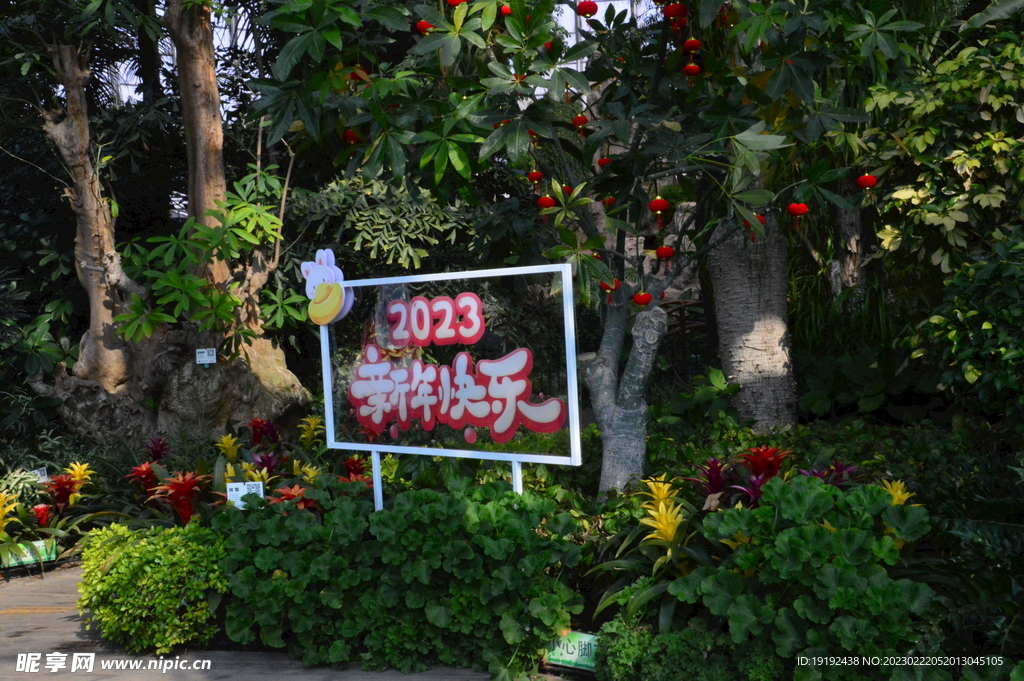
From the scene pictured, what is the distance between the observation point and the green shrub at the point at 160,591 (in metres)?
3.95

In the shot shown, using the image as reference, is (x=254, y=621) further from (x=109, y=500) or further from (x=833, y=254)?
(x=833, y=254)

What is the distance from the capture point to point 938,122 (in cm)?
556

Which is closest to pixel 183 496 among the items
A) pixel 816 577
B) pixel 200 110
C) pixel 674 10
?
pixel 816 577

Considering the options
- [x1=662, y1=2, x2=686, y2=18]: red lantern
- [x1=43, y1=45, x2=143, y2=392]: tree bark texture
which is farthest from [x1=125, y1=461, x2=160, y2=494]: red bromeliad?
[x1=662, y1=2, x2=686, y2=18]: red lantern

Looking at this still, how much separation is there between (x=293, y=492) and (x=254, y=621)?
79 centimetres

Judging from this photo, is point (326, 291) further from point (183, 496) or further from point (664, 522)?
point (664, 522)

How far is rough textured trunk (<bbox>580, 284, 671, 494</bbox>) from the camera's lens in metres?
4.46

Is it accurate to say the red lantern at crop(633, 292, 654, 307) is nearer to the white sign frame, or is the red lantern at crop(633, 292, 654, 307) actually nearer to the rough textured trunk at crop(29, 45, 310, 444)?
the white sign frame

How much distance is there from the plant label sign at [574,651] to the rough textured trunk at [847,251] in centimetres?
510

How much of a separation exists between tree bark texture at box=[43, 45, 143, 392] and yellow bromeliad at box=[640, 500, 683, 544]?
5.57 meters

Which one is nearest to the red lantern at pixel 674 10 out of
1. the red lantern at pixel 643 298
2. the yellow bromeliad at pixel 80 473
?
the red lantern at pixel 643 298

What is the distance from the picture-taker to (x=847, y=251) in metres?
7.86

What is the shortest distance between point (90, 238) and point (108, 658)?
4464 mm

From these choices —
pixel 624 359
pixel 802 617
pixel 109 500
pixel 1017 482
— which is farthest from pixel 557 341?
pixel 109 500
